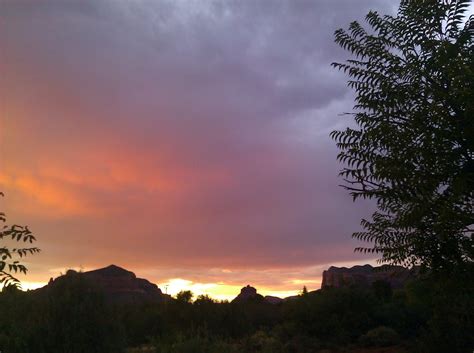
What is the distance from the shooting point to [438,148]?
7.52 m

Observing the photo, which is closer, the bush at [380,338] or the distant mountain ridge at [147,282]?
the distant mountain ridge at [147,282]

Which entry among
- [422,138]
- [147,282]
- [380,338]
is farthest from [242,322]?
[147,282]

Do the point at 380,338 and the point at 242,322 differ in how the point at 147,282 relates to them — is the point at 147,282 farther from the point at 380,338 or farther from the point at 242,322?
the point at 380,338

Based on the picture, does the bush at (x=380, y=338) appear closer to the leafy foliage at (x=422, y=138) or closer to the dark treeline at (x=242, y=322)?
the dark treeline at (x=242, y=322)

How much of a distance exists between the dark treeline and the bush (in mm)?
55

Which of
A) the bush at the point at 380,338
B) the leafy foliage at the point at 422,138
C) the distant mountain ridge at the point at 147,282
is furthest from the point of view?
the bush at the point at 380,338

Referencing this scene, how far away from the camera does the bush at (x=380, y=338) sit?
29438 mm

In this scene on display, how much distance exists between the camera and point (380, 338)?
29719 mm

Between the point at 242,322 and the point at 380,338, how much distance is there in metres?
8.63

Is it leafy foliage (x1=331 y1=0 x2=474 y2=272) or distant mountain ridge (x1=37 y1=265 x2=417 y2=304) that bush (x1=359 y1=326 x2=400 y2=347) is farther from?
leafy foliage (x1=331 y1=0 x2=474 y2=272)

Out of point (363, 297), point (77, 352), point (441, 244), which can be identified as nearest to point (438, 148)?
point (441, 244)

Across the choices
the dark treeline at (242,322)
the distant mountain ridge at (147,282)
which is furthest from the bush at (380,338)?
the distant mountain ridge at (147,282)

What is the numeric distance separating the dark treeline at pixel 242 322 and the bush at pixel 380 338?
0.05 metres

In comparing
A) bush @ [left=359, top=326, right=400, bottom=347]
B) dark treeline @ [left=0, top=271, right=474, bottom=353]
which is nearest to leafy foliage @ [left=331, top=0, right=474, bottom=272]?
dark treeline @ [left=0, top=271, right=474, bottom=353]
